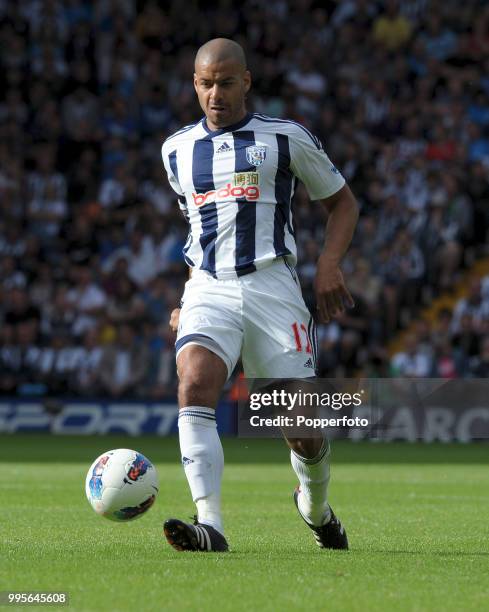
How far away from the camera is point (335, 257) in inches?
249

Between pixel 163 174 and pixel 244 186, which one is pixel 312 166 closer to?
pixel 244 186

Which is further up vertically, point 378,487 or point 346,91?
point 346,91

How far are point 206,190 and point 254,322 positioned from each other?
2.25 feet

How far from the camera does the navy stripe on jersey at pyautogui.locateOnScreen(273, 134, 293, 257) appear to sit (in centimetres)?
630

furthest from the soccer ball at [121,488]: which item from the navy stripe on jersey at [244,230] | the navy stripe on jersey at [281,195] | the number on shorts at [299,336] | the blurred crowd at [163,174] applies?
the blurred crowd at [163,174]

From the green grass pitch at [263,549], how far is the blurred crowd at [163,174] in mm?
6501

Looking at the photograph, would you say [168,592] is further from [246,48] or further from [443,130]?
[246,48]

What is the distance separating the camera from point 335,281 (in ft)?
20.5

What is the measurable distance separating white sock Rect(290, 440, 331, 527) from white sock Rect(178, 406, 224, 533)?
0.54 metres

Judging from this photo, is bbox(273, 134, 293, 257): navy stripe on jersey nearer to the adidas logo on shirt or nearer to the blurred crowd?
the adidas logo on shirt

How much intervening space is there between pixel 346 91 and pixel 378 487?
12.5 meters

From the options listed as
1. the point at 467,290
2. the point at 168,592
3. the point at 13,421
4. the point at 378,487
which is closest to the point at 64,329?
the point at 13,421

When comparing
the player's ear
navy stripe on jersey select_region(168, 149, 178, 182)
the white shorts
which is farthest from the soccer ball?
the player's ear

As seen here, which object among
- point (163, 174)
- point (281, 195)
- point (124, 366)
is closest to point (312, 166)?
point (281, 195)
